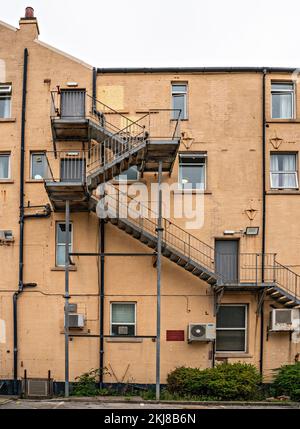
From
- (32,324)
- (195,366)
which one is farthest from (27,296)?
(195,366)

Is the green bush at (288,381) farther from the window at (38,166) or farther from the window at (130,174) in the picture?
the window at (38,166)

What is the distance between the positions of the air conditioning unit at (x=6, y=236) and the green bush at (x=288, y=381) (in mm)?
10997

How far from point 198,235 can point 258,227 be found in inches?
90.1

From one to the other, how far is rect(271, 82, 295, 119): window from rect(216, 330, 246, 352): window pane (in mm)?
8678

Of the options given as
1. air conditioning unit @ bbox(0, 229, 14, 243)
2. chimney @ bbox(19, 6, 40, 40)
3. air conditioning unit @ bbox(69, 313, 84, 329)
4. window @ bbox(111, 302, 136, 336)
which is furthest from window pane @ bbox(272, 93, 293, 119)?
air conditioning unit @ bbox(0, 229, 14, 243)

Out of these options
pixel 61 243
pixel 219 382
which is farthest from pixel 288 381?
pixel 61 243

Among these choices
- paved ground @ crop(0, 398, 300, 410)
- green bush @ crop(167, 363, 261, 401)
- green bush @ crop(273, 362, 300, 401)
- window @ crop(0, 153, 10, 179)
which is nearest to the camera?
paved ground @ crop(0, 398, 300, 410)

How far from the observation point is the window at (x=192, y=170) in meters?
17.6

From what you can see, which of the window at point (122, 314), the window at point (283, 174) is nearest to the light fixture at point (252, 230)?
the window at point (283, 174)

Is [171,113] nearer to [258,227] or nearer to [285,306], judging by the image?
[258,227]

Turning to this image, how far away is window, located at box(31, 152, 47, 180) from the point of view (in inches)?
692

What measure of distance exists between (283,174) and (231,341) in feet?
22.1

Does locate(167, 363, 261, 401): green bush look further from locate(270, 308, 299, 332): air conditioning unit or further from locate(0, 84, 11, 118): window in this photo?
locate(0, 84, 11, 118): window

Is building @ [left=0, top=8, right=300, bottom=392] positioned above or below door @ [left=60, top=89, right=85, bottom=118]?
below
